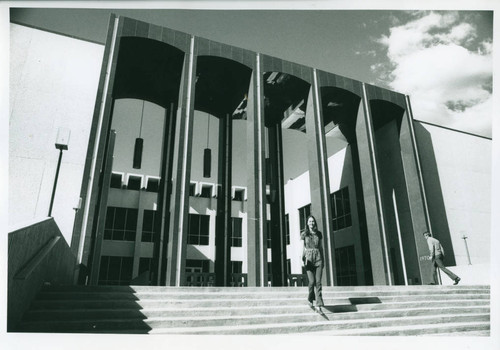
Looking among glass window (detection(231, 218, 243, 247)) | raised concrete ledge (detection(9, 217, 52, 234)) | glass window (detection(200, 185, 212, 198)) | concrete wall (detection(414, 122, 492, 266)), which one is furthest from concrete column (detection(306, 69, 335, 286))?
glass window (detection(200, 185, 212, 198))

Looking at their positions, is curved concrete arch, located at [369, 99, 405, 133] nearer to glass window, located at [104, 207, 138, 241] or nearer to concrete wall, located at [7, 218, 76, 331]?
concrete wall, located at [7, 218, 76, 331]

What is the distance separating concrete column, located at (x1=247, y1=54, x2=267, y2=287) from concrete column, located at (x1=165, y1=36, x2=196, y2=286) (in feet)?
8.29

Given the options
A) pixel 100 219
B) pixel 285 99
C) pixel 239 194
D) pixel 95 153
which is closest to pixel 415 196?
pixel 285 99

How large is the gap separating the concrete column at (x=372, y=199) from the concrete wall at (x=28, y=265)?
1236cm

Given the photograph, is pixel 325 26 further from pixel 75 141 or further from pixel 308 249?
pixel 75 141

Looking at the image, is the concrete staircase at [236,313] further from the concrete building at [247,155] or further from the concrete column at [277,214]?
the concrete column at [277,214]

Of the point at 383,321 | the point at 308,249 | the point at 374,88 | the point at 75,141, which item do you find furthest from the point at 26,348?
the point at 374,88

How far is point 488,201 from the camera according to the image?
17.4 m

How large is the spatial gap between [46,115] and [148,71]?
502cm

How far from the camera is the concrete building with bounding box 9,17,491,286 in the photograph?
11.2 m

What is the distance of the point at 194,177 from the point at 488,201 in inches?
1040

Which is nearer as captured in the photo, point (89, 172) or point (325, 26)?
point (325, 26)

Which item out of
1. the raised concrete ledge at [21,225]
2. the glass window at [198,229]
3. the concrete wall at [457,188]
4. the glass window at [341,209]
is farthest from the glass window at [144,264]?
the raised concrete ledge at [21,225]

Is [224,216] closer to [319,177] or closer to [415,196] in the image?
[319,177]
